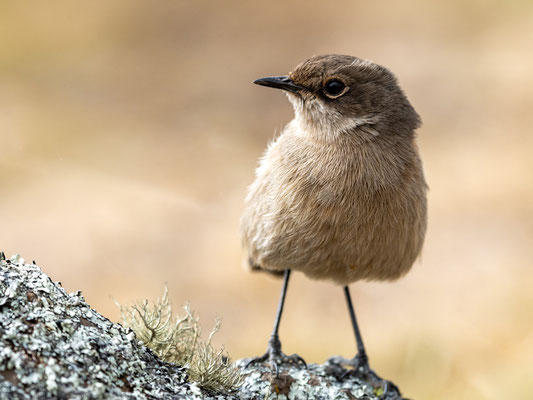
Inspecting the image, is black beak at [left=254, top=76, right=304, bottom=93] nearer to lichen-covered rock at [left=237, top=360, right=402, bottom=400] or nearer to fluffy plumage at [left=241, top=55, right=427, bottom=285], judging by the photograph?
fluffy plumage at [left=241, top=55, right=427, bottom=285]

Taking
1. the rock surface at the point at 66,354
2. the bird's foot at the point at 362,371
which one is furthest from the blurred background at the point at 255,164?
Result: the rock surface at the point at 66,354

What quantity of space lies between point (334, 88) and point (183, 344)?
Result: 1.99m

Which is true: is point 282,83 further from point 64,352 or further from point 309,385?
point 64,352

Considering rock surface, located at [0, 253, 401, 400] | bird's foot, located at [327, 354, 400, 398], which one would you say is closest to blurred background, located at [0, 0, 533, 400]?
bird's foot, located at [327, 354, 400, 398]

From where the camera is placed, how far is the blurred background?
7.18 metres

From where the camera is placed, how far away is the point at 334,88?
15.0 ft

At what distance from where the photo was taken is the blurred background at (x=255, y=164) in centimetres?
718

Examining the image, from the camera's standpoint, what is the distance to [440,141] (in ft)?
31.7

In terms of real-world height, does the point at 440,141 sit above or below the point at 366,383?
above

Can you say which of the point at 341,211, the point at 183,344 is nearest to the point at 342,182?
the point at 341,211

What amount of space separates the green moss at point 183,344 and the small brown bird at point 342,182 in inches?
35.6

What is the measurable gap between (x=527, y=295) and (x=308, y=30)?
218 inches

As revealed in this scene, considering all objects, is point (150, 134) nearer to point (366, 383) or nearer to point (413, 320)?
point (413, 320)

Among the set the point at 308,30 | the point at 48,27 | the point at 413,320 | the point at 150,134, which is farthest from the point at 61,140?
the point at 413,320
